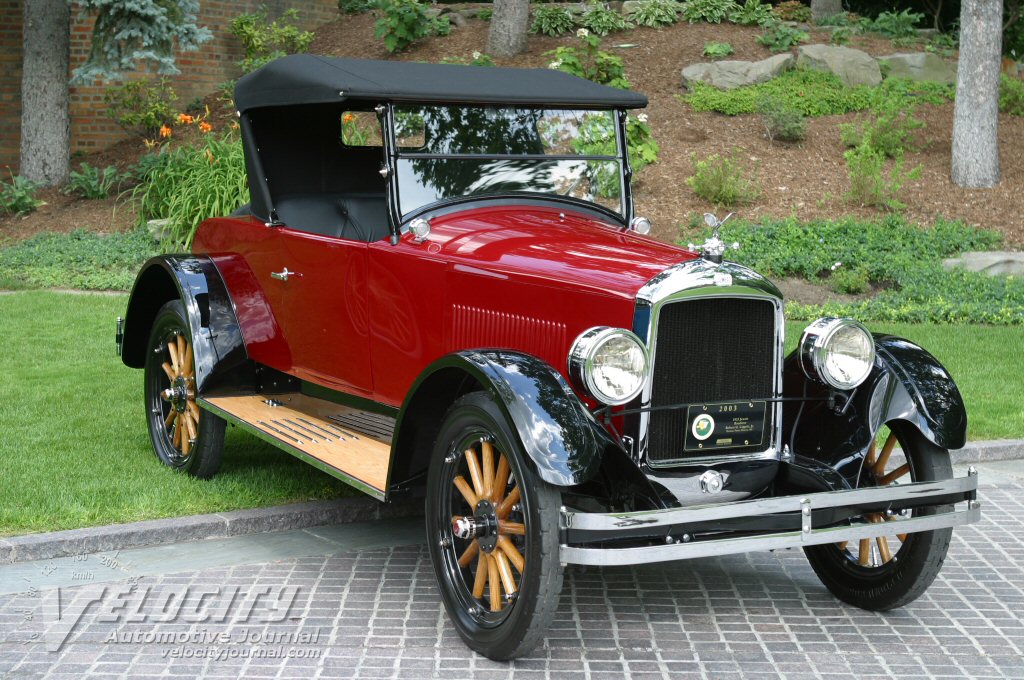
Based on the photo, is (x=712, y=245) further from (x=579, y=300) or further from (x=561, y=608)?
(x=561, y=608)

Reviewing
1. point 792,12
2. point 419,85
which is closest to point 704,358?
point 419,85

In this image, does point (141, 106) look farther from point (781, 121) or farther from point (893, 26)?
point (893, 26)

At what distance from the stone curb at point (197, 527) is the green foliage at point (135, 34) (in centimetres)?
858

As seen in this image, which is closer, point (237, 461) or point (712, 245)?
point (712, 245)

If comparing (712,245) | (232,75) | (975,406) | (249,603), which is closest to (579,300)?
(712,245)

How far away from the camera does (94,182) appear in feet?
47.0

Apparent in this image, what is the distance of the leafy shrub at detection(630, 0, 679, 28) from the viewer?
58.2ft

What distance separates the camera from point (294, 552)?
5.28 m

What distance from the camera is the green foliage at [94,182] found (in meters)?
14.3

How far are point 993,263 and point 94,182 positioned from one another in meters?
10.5

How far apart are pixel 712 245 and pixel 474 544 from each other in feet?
4.84

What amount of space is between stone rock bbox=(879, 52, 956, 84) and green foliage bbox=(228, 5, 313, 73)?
8.32 metres

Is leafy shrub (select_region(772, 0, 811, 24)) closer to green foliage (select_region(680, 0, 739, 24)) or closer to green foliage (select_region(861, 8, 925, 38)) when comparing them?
green foliage (select_region(680, 0, 739, 24))

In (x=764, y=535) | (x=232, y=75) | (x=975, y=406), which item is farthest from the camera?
(x=232, y=75)
